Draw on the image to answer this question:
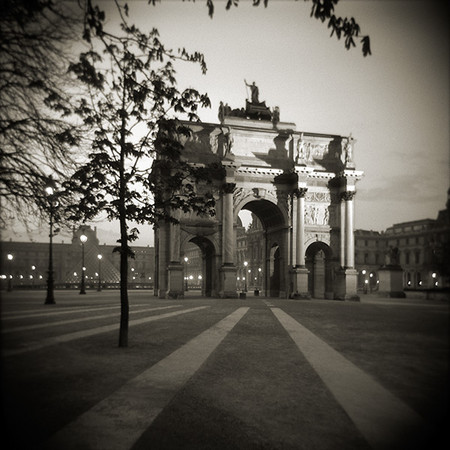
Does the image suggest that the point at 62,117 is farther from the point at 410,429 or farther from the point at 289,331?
the point at 289,331

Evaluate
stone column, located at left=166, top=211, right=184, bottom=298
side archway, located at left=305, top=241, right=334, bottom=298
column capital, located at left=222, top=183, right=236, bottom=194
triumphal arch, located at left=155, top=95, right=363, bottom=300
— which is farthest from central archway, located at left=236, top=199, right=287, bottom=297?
stone column, located at left=166, top=211, right=184, bottom=298

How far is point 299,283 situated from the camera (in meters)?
37.4

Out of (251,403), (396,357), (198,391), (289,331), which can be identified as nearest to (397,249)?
(396,357)

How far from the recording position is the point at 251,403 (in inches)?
187

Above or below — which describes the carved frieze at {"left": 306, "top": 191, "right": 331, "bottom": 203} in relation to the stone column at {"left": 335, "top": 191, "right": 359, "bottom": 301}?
above

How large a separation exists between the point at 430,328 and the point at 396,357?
0.30m

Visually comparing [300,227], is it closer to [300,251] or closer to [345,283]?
[300,251]

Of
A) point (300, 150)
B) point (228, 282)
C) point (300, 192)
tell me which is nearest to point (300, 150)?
point (300, 150)

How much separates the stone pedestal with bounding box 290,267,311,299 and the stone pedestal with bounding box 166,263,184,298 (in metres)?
11.9

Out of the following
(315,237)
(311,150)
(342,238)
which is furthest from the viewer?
(311,150)

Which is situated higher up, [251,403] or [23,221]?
[23,221]

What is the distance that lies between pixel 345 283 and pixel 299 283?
5.30 m

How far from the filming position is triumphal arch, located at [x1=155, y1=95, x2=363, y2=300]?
36.7 metres

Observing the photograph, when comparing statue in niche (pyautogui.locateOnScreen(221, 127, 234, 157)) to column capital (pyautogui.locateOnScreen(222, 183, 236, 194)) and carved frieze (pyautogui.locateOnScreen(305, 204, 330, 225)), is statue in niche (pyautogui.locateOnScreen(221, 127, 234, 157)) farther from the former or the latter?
carved frieze (pyautogui.locateOnScreen(305, 204, 330, 225))
